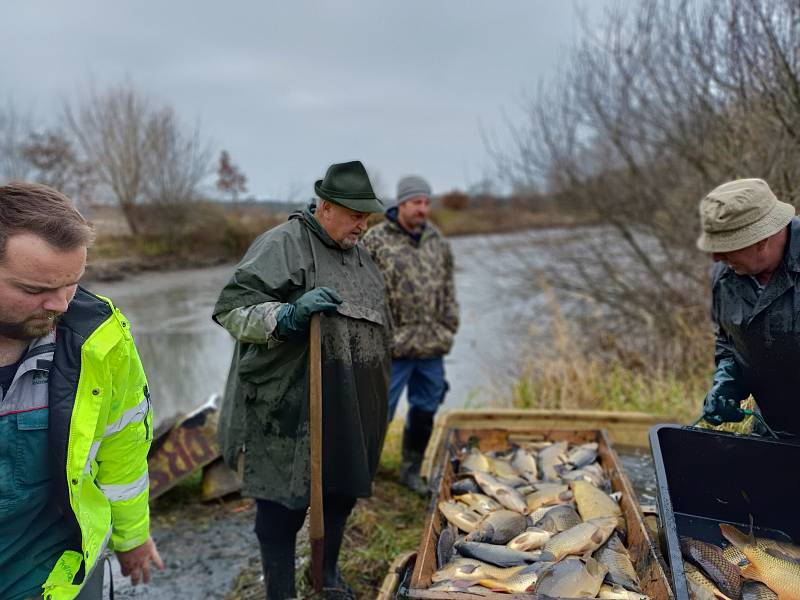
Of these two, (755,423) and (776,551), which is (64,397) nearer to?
(776,551)

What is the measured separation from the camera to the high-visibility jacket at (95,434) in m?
1.71

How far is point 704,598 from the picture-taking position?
2258mm

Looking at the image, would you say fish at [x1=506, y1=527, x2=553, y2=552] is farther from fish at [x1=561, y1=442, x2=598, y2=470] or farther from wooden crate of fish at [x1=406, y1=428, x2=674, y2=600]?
fish at [x1=561, y1=442, x2=598, y2=470]

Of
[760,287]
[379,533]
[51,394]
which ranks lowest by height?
[379,533]

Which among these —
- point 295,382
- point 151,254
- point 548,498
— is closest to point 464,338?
point 548,498

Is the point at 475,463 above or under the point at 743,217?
under

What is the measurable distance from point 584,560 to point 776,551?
77 cm

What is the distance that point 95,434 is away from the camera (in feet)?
6.08

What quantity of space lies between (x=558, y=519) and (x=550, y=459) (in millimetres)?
873

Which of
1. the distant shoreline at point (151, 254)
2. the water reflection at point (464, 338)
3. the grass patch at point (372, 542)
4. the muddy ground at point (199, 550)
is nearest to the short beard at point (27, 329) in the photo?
the grass patch at point (372, 542)

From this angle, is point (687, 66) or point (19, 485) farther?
point (687, 66)

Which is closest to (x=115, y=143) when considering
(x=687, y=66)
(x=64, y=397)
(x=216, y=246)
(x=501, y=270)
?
(x=216, y=246)

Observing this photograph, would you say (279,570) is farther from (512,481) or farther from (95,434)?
(512,481)

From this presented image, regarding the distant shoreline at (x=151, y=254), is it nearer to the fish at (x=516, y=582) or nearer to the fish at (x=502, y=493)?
the fish at (x=502, y=493)
